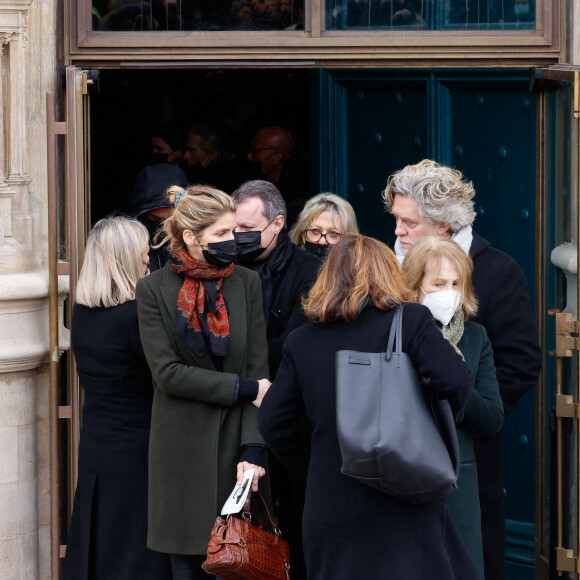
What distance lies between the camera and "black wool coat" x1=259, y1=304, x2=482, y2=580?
12.5 ft

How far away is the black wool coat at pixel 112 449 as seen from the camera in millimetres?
4695

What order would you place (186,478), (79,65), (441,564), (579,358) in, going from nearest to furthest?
(441,564) → (186,478) → (579,358) → (79,65)

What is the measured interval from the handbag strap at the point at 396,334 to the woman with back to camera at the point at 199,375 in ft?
2.60

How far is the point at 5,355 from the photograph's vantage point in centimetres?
520

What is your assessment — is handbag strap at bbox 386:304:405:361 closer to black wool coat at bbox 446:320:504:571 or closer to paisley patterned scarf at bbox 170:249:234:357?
black wool coat at bbox 446:320:504:571

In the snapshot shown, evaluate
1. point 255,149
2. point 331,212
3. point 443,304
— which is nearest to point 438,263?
point 443,304

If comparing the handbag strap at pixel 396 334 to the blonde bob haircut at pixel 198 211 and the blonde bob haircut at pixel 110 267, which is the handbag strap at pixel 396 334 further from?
the blonde bob haircut at pixel 110 267

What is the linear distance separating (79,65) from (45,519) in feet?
6.33

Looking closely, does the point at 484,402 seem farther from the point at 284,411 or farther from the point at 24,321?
the point at 24,321

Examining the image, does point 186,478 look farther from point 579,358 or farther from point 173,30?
point 173,30

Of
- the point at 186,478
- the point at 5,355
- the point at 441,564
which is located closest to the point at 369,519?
the point at 441,564

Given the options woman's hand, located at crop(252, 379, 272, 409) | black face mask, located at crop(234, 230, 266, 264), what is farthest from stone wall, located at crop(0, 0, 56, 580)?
woman's hand, located at crop(252, 379, 272, 409)

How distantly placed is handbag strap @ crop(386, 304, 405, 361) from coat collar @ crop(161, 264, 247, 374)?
84 centimetres

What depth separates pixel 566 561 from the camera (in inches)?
201
